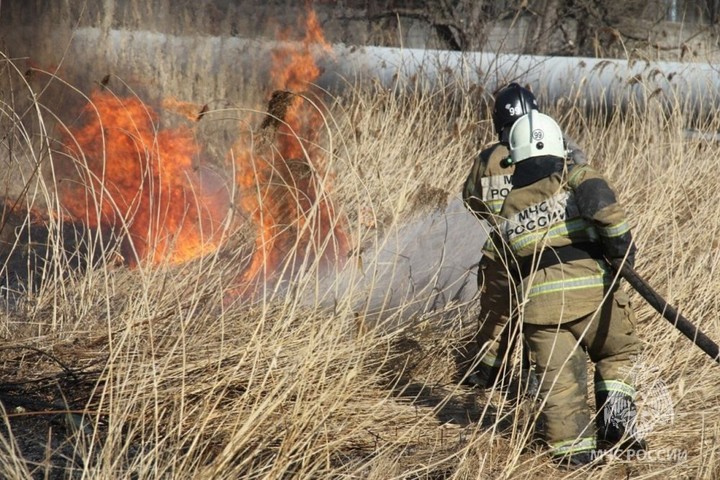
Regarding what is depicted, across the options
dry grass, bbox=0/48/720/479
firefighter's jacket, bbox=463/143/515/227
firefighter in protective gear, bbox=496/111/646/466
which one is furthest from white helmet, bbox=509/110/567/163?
firefighter's jacket, bbox=463/143/515/227

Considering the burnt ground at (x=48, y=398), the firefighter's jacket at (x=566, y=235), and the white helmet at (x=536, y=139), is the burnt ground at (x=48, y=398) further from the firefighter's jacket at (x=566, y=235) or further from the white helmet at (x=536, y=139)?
the white helmet at (x=536, y=139)

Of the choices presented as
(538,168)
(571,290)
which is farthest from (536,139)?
(571,290)

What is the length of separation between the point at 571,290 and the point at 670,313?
332 millimetres

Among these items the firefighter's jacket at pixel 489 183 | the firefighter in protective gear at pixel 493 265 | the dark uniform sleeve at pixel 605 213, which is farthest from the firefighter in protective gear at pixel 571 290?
the firefighter in protective gear at pixel 493 265

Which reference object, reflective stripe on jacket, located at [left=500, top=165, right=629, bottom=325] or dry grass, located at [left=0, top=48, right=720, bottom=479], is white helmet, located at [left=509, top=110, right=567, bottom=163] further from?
dry grass, located at [left=0, top=48, right=720, bottom=479]

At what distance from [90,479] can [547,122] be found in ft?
6.64

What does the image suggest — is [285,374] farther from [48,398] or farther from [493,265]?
[493,265]

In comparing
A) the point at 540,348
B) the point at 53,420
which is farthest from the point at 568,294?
the point at 53,420

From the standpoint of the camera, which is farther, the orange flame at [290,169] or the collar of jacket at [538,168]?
the orange flame at [290,169]

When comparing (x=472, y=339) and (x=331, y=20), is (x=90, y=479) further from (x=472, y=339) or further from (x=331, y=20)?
(x=331, y=20)

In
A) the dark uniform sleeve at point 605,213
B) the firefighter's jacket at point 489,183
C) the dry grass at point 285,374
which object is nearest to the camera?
the dry grass at point 285,374

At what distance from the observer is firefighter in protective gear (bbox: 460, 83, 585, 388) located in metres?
4.35

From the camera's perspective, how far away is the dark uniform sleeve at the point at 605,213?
10.7 feet

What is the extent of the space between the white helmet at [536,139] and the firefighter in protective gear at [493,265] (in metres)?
0.77
